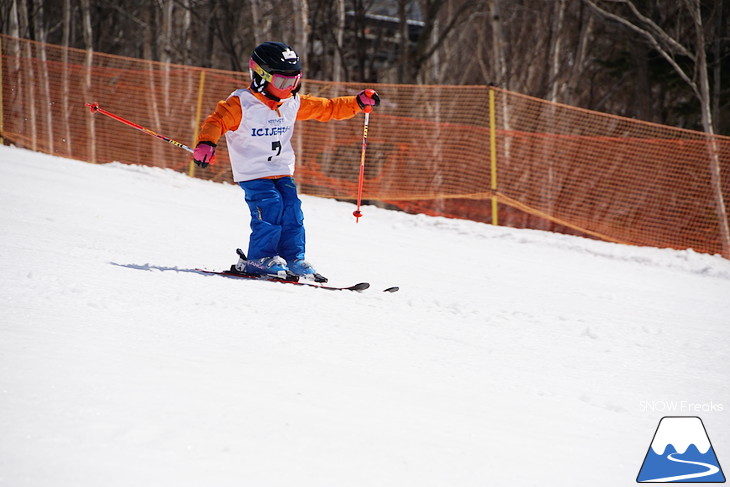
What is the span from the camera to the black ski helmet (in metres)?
4.70

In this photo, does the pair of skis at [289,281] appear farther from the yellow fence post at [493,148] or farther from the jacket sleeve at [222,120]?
the yellow fence post at [493,148]

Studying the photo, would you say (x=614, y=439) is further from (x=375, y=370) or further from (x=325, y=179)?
(x=325, y=179)

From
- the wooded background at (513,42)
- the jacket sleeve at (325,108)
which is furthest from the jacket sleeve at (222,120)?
the wooded background at (513,42)

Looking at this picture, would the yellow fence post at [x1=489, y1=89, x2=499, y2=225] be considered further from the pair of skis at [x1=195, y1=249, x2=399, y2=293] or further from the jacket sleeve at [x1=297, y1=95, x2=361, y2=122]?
the pair of skis at [x1=195, y1=249, x2=399, y2=293]

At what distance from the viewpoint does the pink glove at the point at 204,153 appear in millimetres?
4469

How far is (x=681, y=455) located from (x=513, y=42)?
744 inches

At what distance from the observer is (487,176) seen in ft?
35.2

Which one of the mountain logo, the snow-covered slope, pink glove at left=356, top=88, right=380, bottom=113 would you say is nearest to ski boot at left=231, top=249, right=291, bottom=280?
the snow-covered slope

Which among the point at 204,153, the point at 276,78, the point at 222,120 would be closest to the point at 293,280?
the point at 204,153

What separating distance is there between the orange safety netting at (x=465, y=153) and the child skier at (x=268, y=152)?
4.97 metres

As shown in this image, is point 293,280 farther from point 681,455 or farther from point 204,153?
point 681,455

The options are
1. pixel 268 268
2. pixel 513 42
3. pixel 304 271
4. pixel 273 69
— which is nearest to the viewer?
pixel 273 69

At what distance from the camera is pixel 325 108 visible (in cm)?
534

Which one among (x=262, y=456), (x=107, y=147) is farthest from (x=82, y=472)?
(x=107, y=147)
